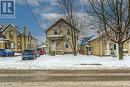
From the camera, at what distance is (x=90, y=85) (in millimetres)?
14609

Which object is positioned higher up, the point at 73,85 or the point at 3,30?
the point at 3,30

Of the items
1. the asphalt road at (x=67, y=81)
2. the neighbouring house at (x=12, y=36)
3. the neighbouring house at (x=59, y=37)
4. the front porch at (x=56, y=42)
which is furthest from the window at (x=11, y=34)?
the asphalt road at (x=67, y=81)

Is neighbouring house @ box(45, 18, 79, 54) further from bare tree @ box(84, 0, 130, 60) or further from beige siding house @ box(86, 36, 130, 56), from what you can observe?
bare tree @ box(84, 0, 130, 60)

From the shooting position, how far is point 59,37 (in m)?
82.9

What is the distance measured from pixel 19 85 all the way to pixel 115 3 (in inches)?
1271

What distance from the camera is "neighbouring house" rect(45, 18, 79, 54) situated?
83312mm

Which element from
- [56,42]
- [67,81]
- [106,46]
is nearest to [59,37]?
[56,42]

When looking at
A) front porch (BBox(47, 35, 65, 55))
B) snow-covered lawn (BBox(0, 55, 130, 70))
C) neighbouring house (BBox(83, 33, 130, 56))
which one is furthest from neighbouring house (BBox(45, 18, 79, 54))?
snow-covered lawn (BBox(0, 55, 130, 70))

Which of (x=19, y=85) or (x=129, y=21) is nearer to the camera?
(x=19, y=85)

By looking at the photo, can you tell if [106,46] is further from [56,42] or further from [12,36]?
[12,36]

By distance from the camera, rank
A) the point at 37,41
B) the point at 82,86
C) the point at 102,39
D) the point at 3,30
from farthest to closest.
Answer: the point at 37,41, the point at 3,30, the point at 102,39, the point at 82,86

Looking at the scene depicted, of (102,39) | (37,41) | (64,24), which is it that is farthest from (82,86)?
(37,41)

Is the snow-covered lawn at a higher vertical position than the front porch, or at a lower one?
lower

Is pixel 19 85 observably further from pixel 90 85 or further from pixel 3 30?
pixel 3 30
